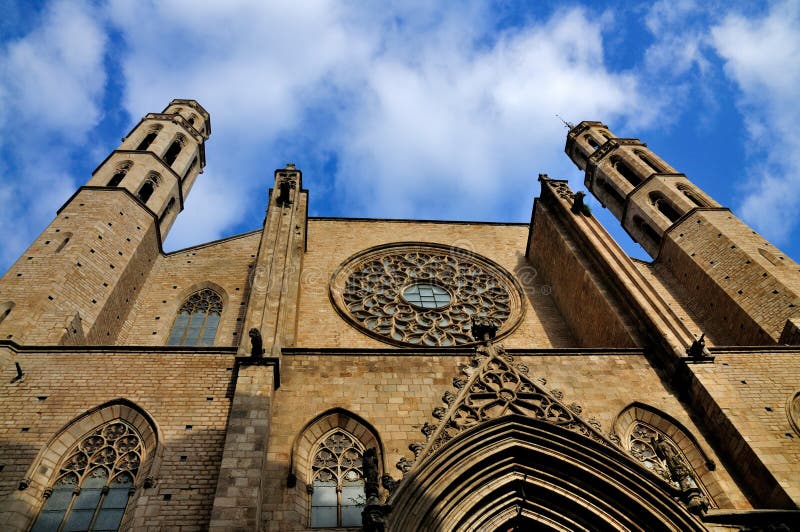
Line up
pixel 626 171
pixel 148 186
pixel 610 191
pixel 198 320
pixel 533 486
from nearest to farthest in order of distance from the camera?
pixel 533 486
pixel 198 320
pixel 148 186
pixel 626 171
pixel 610 191

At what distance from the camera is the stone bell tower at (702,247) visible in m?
11.2

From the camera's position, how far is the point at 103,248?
462 inches

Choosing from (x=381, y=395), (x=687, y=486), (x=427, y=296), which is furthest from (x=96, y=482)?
(x=427, y=296)

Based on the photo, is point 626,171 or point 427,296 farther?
point 626,171

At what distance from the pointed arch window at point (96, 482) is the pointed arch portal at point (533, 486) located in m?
3.28

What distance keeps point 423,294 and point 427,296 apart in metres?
0.12

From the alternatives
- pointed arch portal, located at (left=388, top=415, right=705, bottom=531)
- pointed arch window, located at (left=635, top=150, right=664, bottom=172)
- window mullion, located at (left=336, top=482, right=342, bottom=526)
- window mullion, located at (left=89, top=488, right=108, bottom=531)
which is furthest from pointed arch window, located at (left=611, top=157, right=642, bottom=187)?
window mullion, located at (left=89, top=488, right=108, bottom=531)

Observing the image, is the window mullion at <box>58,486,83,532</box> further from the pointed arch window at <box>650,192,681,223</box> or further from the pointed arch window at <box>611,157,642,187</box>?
the pointed arch window at <box>611,157,642,187</box>

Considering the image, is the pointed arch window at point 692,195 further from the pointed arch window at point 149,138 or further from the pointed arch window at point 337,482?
the pointed arch window at point 149,138

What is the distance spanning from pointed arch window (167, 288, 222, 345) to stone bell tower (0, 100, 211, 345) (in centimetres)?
105

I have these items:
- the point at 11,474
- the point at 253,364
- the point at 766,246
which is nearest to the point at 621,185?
the point at 766,246

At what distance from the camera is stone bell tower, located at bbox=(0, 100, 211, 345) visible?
377 inches

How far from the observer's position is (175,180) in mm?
16078

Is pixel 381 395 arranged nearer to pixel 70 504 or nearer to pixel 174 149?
pixel 70 504
